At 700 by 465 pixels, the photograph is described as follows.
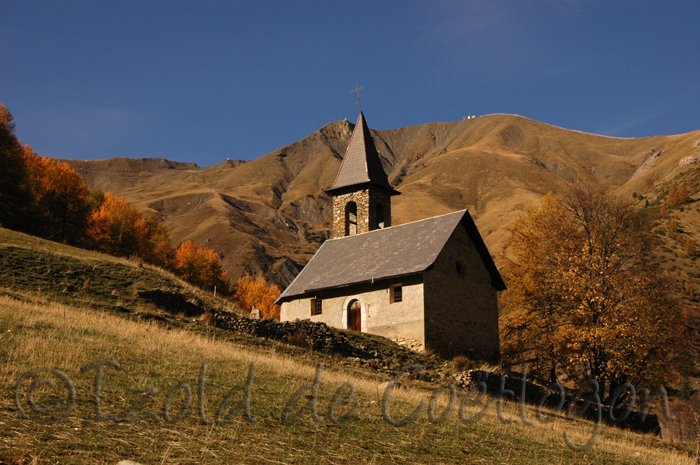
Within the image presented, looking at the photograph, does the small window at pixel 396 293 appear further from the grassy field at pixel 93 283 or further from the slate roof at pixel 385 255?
the grassy field at pixel 93 283

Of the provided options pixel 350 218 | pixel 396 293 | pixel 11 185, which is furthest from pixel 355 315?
pixel 11 185

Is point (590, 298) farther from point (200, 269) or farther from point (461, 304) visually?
point (200, 269)

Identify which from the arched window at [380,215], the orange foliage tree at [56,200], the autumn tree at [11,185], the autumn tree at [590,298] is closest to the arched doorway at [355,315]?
the autumn tree at [590,298]

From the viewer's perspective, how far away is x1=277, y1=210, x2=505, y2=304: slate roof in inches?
1108

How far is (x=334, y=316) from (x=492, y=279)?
8.97 meters

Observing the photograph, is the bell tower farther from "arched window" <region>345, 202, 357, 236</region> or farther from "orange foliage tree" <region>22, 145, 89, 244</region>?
"orange foliage tree" <region>22, 145, 89, 244</region>

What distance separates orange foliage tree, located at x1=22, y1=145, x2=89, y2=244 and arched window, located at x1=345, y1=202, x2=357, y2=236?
2475cm

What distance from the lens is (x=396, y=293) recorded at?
1101 inches

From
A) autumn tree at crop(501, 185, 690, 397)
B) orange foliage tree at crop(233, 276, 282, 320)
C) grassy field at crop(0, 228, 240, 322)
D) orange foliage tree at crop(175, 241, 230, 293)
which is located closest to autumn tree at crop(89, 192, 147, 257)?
orange foliage tree at crop(175, 241, 230, 293)

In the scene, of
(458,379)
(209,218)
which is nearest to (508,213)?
(209,218)

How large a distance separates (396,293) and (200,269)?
41.5 metres

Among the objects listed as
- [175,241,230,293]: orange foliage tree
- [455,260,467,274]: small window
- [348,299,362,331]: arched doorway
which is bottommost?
[348,299,362,331]: arched doorway

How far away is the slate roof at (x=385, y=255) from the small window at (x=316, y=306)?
78 centimetres

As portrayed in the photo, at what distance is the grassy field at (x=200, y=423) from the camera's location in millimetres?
7902
